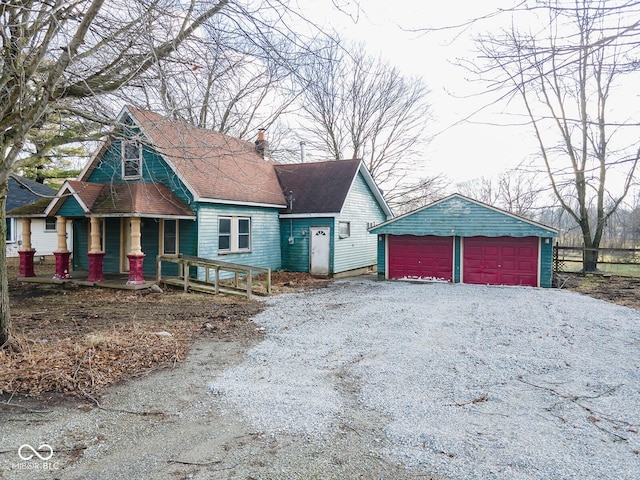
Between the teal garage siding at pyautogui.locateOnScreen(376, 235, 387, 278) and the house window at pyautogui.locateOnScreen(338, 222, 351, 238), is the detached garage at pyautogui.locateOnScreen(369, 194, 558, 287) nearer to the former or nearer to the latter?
the teal garage siding at pyautogui.locateOnScreen(376, 235, 387, 278)

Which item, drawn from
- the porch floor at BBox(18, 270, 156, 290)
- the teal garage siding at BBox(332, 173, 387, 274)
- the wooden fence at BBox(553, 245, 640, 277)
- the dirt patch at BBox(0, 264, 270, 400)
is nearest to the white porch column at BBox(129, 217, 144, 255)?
the porch floor at BBox(18, 270, 156, 290)

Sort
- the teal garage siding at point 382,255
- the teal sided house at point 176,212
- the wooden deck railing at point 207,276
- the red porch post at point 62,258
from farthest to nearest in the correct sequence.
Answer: the teal garage siding at point 382,255 < the red porch post at point 62,258 < the teal sided house at point 176,212 < the wooden deck railing at point 207,276

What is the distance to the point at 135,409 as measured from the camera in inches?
170

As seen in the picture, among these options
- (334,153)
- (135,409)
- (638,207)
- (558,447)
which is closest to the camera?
(558,447)

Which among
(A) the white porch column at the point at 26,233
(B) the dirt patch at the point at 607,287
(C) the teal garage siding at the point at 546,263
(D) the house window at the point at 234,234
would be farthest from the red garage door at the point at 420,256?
(A) the white porch column at the point at 26,233

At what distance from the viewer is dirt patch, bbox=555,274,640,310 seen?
40.2ft

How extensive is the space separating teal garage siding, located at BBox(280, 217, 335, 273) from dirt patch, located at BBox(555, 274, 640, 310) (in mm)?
8939

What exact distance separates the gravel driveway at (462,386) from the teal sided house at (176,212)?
5547mm

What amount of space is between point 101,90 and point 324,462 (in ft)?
18.9

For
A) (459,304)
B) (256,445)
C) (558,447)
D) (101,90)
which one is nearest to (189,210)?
(101,90)

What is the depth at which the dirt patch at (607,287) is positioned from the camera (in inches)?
482

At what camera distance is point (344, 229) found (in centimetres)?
1798

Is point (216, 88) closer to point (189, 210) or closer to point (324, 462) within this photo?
point (324, 462)

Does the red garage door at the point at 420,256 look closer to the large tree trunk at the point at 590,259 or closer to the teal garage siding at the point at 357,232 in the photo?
the teal garage siding at the point at 357,232
